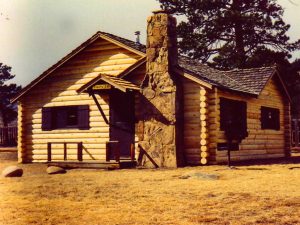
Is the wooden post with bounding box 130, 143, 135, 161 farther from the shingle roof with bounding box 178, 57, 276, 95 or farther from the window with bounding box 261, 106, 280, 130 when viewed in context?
the window with bounding box 261, 106, 280, 130

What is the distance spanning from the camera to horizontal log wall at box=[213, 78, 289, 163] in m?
17.9

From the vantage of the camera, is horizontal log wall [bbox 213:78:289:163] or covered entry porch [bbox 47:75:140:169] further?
horizontal log wall [bbox 213:78:289:163]

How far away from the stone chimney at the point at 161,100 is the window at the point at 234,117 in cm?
185

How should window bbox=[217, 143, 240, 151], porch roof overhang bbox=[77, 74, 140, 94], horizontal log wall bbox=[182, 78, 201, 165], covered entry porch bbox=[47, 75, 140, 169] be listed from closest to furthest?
porch roof overhang bbox=[77, 74, 140, 94] < horizontal log wall bbox=[182, 78, 201, 165] < covered entry porch bbox=[47, 75, 140, 169] < window bbox=[217, 143, 240, 151]

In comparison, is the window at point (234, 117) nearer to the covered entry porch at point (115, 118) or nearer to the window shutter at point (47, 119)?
the covered entry porch at point (115, 118)

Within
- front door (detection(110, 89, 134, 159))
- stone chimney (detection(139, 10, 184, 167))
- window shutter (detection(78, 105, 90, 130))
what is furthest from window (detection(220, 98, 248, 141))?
window shutter (detection(78, 105, 90, 130))

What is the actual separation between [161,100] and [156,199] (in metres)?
7.78

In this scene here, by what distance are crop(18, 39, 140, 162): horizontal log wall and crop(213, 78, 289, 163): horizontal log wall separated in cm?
470

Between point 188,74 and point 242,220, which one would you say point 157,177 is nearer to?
point 188,74

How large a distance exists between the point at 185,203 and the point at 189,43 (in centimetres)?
2771

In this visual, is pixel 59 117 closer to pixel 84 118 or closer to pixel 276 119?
pixel 84 118

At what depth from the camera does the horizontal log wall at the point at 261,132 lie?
17.9 meters

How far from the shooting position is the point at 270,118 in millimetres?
22266

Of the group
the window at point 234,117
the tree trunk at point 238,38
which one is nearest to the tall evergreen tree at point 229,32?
the tree trunk at point 238,38
